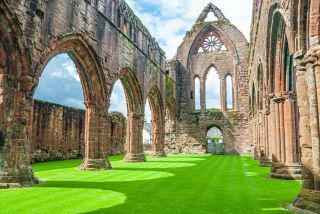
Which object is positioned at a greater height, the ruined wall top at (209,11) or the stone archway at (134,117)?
the ruined wall top at (209,11)

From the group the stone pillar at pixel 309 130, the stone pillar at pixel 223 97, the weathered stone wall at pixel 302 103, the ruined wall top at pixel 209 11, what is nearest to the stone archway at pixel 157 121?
the stone pillar at pixel 223 97

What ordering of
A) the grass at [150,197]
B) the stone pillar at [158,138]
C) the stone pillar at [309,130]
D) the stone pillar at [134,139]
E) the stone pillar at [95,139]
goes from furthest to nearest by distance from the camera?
1. the stone pillar at [158,138]
2. the stone pillar at [134,139]
3. the stone pillar at [95,139]
4. the grass at [150,197]
5. the stone pillar at [309,130]

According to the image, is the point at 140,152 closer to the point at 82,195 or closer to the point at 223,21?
the point at 82,195

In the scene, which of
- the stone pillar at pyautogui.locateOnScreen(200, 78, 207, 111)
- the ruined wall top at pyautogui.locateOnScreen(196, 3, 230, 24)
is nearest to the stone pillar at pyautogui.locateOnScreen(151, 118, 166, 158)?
the stone pillar at pyautogui.locateOnScreen(200, 78, 207, 111)

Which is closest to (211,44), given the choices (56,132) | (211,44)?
(211,44)

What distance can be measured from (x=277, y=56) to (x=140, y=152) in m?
8.85

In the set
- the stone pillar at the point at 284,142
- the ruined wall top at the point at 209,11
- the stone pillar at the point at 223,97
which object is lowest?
the stone pillar at the point at 284,142

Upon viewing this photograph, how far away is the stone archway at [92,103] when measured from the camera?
34.6 ft

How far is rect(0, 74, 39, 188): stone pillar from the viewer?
6.70 meters

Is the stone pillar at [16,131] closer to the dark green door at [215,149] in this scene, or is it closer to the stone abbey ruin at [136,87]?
the stone abbey ruin at [136,87]

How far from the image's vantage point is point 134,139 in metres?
15.5

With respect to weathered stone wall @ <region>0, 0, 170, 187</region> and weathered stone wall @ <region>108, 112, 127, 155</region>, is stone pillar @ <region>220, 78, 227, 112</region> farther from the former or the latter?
weathered stone wall @ <region>108, 112, 127, 155</region>

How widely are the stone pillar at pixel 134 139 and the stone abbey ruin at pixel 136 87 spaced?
51 millimetres

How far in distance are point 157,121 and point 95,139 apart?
930 centimetres
